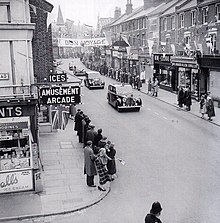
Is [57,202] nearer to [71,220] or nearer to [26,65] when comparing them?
[71,220]

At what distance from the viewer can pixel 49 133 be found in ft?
68.1

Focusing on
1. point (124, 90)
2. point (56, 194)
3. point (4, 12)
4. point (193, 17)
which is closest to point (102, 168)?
point (56, 194)

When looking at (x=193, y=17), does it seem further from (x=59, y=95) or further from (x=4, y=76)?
(x=4, y=76)

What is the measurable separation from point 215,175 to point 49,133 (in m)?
10.6

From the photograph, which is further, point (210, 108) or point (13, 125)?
point (210, 108)

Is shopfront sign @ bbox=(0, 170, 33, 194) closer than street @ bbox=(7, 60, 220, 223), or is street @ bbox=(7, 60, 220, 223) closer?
street @ bbox=(7, 60, 220, 223)

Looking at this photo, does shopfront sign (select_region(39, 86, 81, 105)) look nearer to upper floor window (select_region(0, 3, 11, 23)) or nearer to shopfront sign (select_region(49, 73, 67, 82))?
upper floor window (select_region(0, 3, 11, 23))

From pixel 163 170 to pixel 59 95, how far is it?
15.9 feet

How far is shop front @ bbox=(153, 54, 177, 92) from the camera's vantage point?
37406 mm

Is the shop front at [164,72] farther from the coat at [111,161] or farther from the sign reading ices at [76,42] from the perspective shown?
the coat at [111,161]

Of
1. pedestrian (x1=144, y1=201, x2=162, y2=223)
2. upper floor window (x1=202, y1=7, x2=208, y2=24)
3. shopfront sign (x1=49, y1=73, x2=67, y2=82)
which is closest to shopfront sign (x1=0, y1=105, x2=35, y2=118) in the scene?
pedestrian (x1=144, y1=201, x2=162, y2=223)

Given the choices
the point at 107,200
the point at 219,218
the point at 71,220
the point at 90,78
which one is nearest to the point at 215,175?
the point at 219,218

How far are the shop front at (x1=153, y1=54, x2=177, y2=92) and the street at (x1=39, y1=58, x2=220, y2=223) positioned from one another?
1313cm

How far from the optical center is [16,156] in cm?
1225
